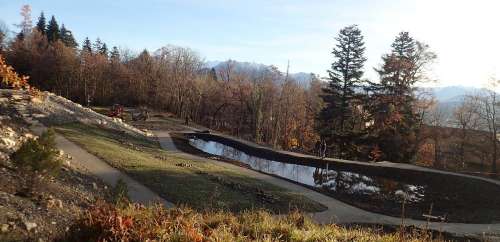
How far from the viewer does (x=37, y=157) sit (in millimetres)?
9031

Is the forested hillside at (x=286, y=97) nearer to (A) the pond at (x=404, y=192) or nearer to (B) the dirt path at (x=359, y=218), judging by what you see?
(A) the pond at (x=404, y=192)

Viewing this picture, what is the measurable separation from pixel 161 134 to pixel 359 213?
2332 centimetres

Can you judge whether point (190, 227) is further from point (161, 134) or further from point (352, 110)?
point (352, 110)

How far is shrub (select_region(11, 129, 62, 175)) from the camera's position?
8.87 meters

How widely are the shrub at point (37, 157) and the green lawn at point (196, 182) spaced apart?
4.30 meters

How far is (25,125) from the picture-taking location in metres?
21.0

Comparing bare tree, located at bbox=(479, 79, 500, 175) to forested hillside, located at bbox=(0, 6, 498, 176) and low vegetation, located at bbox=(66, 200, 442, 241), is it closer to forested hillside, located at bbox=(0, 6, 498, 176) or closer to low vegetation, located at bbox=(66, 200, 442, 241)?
forested hillside, located at bbox=(0, 6, 498, 176)

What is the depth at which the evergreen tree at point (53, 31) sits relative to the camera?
6943 centimetres

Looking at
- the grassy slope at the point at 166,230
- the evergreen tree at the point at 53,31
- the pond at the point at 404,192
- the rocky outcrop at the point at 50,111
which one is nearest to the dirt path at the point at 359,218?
the pond at the point at 404,192

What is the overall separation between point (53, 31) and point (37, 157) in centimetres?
6911

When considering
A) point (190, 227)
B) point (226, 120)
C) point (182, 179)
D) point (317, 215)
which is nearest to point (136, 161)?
point (182, 179)

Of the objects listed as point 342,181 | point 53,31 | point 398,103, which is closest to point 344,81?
point 398,103

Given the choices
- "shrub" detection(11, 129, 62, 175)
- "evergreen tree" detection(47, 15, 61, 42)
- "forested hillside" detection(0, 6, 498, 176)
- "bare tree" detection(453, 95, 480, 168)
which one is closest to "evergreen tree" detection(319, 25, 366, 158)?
"forested hillside" detection(0, 6, 498, 176)

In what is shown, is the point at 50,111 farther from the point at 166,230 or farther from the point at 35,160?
the point at 166,230
